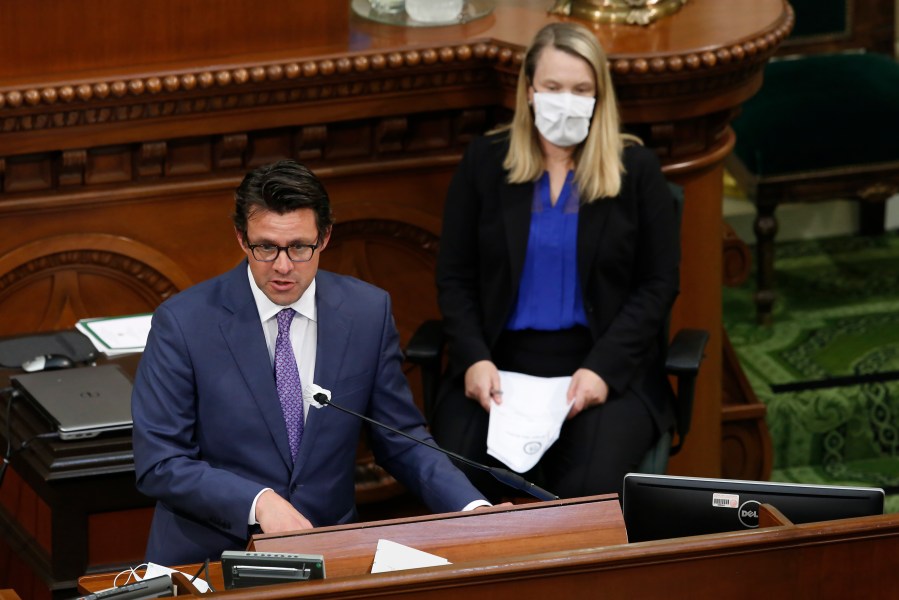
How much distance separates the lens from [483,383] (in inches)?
159

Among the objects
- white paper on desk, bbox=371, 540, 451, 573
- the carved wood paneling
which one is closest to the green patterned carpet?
the carved wood paneling

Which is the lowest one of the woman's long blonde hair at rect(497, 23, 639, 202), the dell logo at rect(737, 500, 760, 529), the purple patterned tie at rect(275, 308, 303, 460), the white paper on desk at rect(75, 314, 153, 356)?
the white paper on desk at rect(75, 314, 153, 356)

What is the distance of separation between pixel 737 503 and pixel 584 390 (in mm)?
1272

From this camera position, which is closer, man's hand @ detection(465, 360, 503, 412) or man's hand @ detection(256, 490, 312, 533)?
man's hand @ detection(256, 490, 312, 533)

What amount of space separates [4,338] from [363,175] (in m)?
1.03

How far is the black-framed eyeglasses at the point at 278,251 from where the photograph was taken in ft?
10.3

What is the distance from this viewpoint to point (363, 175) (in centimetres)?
448

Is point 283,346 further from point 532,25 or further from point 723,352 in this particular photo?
point 723,352

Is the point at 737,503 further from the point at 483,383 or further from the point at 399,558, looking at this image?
the point at 483,383

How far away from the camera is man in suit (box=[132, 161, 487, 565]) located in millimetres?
3123

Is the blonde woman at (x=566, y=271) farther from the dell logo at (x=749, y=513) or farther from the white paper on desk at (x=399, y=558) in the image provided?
the white paper on desk at (x=399, y=558)

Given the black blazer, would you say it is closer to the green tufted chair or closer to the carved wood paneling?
the carved wood paneling

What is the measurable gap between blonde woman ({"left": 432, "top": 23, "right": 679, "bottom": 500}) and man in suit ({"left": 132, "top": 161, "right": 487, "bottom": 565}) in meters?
0.72

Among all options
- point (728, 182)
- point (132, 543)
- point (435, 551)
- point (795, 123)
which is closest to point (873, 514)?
point (435, 551)
